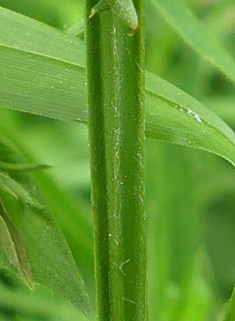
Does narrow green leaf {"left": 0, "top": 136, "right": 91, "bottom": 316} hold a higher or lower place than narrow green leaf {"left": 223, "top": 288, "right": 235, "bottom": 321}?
higher

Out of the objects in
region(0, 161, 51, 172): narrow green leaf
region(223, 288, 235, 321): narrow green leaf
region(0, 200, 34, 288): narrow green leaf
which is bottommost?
region(223, 288, 235, 321): narrow green leaf

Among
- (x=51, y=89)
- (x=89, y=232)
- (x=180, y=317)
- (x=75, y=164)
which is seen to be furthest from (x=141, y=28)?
(x=75, y=164)

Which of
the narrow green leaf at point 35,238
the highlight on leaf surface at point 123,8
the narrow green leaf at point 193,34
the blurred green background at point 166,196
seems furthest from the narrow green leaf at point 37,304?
the highlight on leaf surface at point 123,8

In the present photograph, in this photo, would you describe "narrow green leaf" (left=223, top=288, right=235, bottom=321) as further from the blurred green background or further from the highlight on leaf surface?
the blurred green background

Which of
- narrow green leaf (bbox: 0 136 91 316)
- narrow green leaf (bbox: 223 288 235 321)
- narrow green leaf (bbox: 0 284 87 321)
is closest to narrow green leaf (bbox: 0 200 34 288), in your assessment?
narrow green leaf (bbox: 0 136 91 316)

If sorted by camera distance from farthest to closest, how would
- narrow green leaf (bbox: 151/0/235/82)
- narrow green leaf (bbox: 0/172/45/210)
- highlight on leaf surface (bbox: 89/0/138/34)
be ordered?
narrow green leaf (bbox: 151/0/235/82)
narrow green leaf (bbox: 0/172/45/210)
highlight on leaf surface (bbox: 89/0/138/34)

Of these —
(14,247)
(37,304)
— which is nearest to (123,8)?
(14,247)

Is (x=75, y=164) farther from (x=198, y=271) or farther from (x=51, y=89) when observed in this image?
(x=51, y=89)
